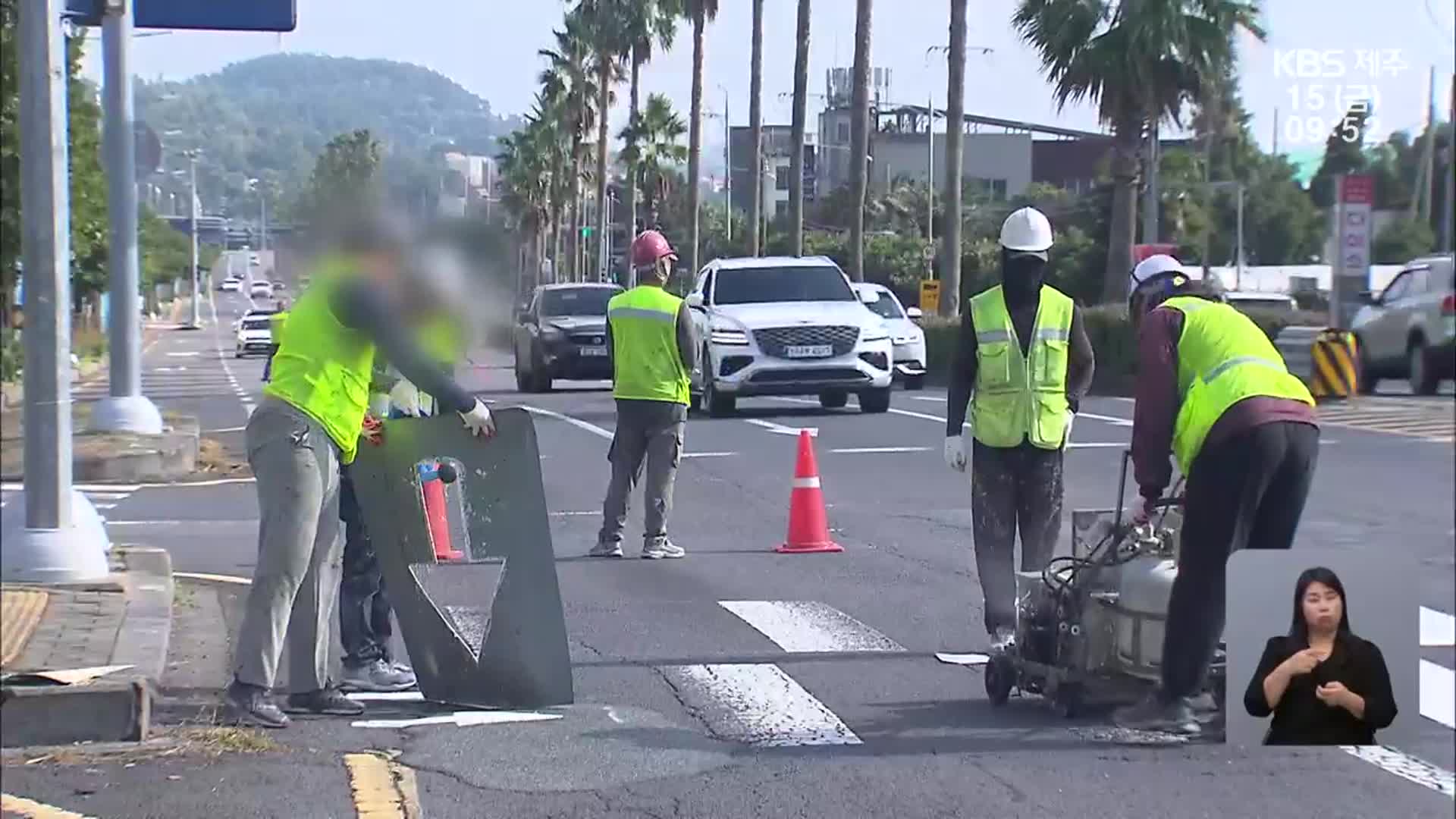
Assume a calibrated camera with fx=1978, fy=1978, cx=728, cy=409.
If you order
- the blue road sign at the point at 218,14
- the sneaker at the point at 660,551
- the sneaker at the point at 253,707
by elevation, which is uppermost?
the blue road sign at the point at 218,14

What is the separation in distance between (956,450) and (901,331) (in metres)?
0.46

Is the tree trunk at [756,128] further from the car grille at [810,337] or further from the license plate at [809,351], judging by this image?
the license plate at [809,351]

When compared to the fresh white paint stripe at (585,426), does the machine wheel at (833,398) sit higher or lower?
higher

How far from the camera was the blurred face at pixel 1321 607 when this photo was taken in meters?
2.67

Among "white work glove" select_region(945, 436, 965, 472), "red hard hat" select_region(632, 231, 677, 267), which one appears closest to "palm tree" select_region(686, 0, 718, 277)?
"red hard hat" select_region(632, 231, 677, 267)

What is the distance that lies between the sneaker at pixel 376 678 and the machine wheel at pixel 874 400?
2006mm

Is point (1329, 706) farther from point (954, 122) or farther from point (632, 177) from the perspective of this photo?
point (632, 177)

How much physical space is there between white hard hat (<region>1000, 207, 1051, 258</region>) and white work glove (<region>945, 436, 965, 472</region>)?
2283mm

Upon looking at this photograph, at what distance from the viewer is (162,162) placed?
4223 mm

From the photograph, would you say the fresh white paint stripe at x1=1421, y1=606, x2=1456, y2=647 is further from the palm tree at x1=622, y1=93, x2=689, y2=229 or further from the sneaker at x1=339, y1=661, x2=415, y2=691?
the sneaker at x1=339, y1=661, x2=415, y2=691

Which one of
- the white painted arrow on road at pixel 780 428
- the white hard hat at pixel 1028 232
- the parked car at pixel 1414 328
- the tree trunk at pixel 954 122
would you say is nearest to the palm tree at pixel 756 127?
the tree trunk at pixel 954 122

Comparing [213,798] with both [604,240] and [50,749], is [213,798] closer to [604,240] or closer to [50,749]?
[50,749]

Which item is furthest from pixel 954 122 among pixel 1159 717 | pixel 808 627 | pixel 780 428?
pixel 780 428

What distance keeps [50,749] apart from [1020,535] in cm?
312
